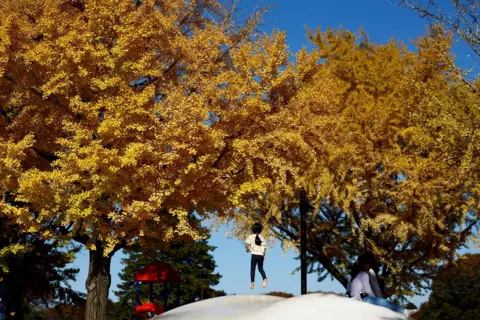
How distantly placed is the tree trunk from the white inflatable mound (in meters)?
9.38

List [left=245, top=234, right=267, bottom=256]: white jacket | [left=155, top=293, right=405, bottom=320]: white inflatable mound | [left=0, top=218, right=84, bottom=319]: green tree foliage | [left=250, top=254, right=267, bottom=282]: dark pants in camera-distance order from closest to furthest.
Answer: [left=155, top=293, right=405, bottom=320]: white inflatable mound, [left=250, top=254, right=267, bottom=282]: dark pants, [left=245, top=234, right=267, bottom=256]: white jacket, [left=0, top=218, right=84, bottom=319]: green tree foliage

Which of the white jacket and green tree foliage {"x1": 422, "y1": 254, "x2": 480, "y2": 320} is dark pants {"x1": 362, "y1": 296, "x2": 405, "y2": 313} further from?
green tree foliage {"x1": 422, "y1": 254, "x2": 480, "y2": 320}

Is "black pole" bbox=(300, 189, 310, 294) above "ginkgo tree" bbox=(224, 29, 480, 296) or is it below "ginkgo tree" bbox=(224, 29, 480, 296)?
below

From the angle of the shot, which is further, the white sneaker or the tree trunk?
the tree trunk

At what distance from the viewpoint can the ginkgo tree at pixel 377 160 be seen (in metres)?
21.3

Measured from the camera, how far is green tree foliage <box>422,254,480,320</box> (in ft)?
90.7

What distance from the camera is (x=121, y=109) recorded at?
17812 mm

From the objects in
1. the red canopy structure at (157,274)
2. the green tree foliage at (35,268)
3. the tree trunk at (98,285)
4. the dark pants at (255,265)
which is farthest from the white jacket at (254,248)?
the green tree foliage at (35,268)

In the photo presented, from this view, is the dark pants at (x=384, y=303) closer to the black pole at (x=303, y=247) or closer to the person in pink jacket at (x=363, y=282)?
the person in pink jacket at (x=363, y=282)

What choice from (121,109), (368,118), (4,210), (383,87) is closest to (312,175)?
(368,118)

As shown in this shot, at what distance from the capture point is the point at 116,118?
17875mm

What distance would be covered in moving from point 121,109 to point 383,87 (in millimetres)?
13406

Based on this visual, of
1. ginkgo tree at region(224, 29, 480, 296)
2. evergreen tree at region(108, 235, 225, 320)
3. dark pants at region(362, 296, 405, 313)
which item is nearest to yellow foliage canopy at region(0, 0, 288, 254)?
ginkgo tree at region(224, 29, 480, 296)

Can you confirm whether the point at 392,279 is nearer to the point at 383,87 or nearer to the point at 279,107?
the point at 383,87
